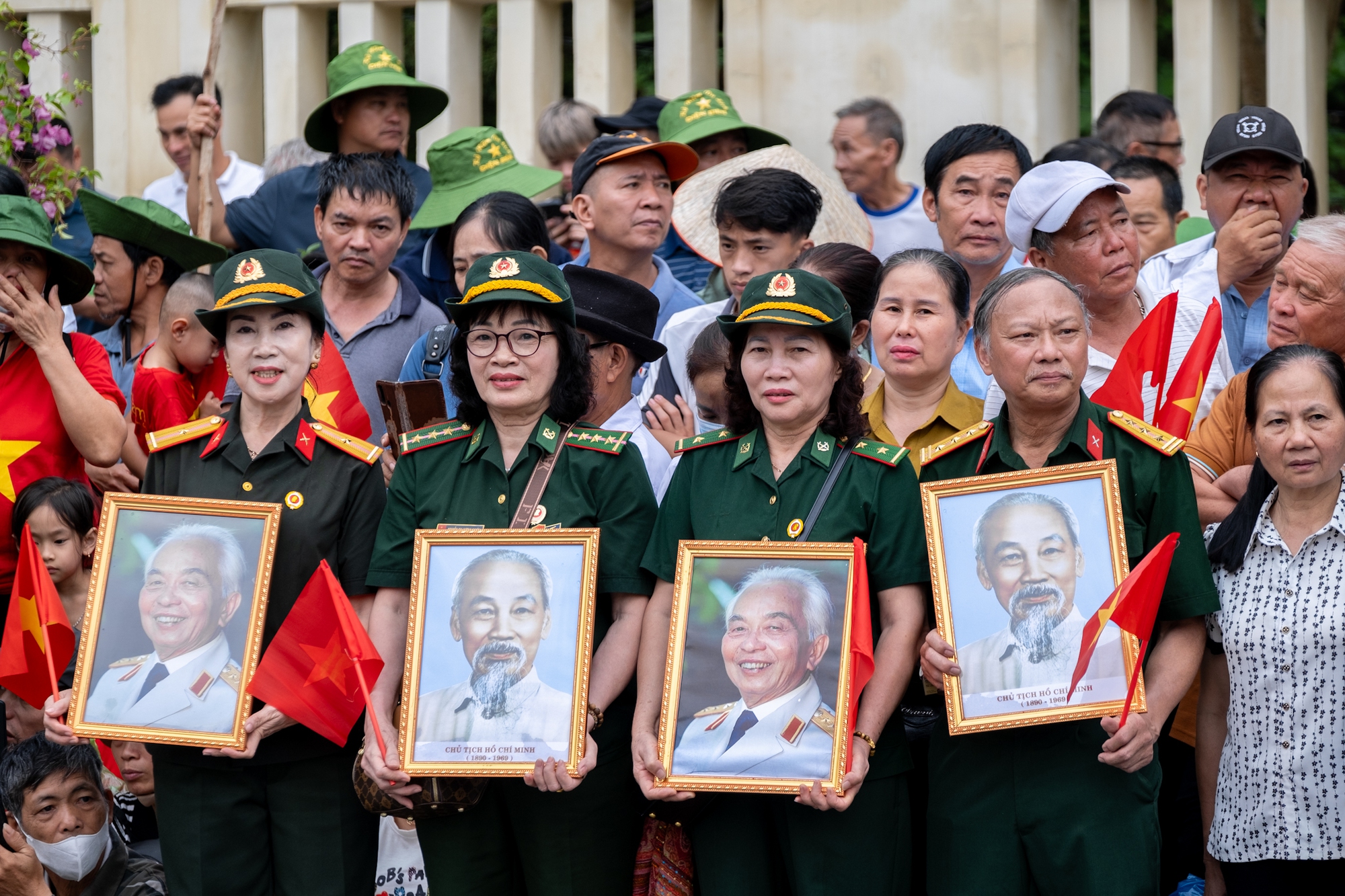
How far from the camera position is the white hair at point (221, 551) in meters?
4.69

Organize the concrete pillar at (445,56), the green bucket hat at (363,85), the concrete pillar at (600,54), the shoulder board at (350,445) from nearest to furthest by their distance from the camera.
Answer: the shoulder board at (350,445)
the green bucket hat at (363,85)
the concrete pillar at (600,54)
the concrete pillar at (445,56)

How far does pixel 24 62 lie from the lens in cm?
685

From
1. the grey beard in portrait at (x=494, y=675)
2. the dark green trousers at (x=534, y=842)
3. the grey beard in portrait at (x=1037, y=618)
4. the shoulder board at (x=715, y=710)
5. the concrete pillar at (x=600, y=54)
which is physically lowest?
the dark green trousers at (x=534, y=842)

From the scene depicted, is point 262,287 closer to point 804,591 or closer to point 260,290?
point 260,290

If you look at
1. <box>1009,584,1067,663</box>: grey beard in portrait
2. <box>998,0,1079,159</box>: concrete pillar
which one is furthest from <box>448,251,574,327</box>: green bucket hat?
<box>998,0,1079,159</box>: concrete pillar

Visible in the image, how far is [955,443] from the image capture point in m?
4.67

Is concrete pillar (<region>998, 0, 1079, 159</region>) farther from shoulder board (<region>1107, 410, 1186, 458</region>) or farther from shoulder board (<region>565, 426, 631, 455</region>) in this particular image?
shoulder board (<region>565, 426, 631, 455</region>)

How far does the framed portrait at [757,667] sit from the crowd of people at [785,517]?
0.31 ft

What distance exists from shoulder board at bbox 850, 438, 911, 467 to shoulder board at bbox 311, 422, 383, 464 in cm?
148

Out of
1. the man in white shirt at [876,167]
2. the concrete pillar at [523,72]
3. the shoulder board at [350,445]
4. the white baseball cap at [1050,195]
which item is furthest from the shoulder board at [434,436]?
the concrete pillar at [523,72]

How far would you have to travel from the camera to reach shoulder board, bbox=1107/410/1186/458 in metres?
4.43

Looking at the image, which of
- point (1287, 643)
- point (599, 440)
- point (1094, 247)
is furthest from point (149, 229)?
point (1287, 643)

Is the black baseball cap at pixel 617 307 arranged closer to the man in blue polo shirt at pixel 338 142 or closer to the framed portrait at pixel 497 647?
the framed portrait at pixel 497 647

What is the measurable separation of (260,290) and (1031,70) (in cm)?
615
